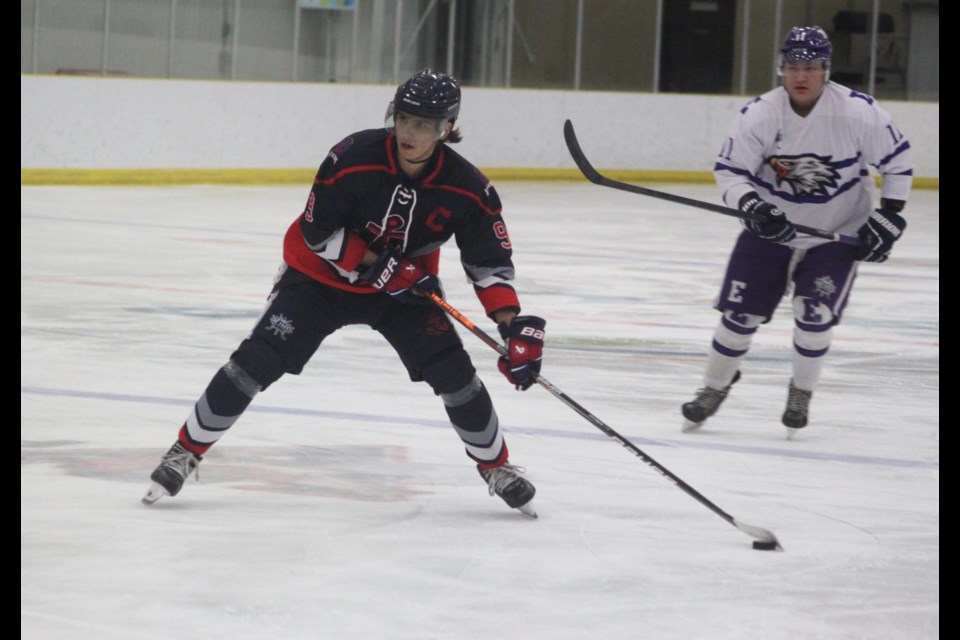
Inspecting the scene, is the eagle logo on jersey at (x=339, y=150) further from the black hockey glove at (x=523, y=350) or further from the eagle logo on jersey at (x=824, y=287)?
the eagle logo on jersey at (x=824, y=287)

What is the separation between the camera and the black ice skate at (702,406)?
443 cm

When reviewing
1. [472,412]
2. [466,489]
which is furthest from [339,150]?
[466,489]

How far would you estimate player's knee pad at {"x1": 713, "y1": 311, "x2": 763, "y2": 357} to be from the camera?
14.9ft

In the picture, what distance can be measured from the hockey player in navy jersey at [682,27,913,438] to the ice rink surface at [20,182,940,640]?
33 centimetres

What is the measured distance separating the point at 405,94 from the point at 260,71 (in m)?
10.3

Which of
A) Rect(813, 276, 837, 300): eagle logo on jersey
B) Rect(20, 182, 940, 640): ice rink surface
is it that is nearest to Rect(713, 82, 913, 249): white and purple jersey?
Rect(813, 276, 837, 300): eagle logo on jersey

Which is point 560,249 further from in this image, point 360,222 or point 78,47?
point 360,222

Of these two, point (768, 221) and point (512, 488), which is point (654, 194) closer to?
point (768, 221)

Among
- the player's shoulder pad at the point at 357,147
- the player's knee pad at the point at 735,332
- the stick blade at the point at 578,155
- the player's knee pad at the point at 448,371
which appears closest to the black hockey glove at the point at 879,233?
the player's knee pad at the point at 735,332

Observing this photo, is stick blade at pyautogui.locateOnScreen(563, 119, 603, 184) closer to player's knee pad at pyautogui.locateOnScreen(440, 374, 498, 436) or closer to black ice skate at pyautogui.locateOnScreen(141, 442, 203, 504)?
player's knee pad at pyautogui.locateOnScreen(440, 374, 498, 436)

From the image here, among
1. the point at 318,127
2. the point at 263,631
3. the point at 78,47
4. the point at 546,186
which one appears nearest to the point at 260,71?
the point at 318,127

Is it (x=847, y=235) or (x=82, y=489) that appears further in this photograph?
(x=847, y=235)

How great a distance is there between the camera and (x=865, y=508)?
3.58 m

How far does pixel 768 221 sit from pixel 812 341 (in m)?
0.44
